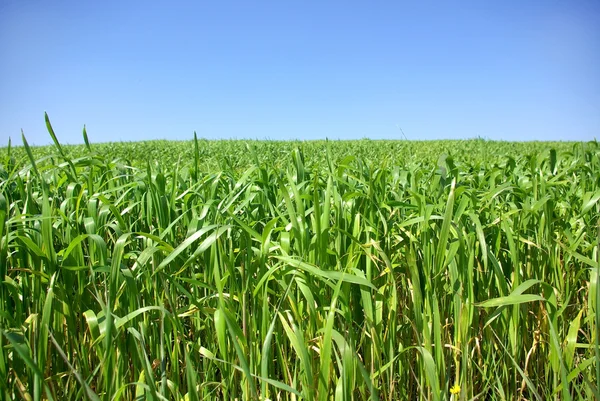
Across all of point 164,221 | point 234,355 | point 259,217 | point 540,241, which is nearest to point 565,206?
point 540,241

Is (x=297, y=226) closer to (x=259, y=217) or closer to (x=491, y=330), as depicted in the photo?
(x=259, y=217)

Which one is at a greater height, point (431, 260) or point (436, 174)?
point (436, 174)

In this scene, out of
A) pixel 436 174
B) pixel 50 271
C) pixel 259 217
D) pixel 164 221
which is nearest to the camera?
pixel 50 271

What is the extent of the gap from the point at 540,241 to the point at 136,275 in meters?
1.54

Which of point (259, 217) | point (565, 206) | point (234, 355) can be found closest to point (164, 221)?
point (259, 217)

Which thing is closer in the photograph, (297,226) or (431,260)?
(297,226)

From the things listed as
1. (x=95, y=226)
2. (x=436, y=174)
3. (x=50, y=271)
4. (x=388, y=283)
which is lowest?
(x=388, y=283)

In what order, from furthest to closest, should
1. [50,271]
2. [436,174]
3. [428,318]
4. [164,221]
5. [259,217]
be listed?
[436,174] → [259,217] → [164,221] → [428,318] → [50,271]

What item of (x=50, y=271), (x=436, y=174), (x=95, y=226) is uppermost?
(x=436, y=174)

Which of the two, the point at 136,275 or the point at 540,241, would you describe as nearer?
the point at 136,275

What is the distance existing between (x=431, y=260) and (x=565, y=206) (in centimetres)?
100

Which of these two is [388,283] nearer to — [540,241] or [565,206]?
[540,241]

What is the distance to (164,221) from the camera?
170cm

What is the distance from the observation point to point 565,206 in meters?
2.14
